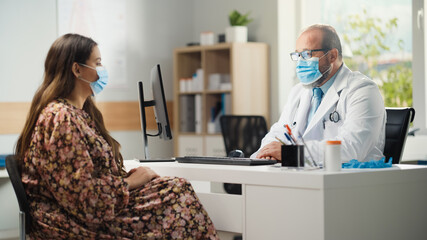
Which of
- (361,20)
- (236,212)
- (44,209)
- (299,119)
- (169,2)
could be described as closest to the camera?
(44,209)

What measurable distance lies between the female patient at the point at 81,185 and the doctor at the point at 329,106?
61cm

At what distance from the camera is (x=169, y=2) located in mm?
5930

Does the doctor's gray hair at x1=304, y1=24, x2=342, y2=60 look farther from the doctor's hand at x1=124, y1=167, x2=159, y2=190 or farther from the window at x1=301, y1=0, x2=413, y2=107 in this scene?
the window at x1=301, y1=0, x2=413, y2=107

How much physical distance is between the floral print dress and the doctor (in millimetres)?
605

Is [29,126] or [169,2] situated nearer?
Result: [29,126]

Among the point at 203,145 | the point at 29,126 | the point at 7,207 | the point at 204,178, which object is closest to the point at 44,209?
the point at 29,126

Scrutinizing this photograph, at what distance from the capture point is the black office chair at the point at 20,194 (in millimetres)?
2074

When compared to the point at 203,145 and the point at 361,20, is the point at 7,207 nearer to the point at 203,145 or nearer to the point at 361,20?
the point at 203,145

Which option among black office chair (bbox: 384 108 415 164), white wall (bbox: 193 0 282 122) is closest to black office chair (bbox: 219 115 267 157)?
white wall (bbox: 193 0 282 122)

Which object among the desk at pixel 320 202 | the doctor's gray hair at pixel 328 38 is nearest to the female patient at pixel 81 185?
the desk at pixel 320 202

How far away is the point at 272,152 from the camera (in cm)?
263

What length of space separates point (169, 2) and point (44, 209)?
409 cm

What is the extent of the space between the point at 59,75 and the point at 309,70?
4.01 ft

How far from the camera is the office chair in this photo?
448cm
